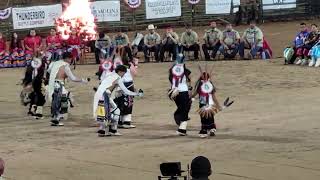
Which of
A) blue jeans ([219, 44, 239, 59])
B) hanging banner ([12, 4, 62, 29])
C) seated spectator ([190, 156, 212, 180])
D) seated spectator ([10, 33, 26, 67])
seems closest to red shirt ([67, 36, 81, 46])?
seated spectator ([10, 33, 26, 67])

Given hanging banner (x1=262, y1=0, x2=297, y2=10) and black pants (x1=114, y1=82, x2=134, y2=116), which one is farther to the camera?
hanging banner (x1=262, y1=0, x2=297, y2=10)

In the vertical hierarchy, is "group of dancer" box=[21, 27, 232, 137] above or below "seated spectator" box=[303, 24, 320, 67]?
below

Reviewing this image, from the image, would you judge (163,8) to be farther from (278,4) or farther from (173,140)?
(173,140)

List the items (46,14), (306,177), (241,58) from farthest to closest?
(46,14), (241,58), (306,177)

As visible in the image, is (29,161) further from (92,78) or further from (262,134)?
(92,78)

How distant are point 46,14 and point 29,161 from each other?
76.1ft

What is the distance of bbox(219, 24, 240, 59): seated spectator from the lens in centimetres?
2781

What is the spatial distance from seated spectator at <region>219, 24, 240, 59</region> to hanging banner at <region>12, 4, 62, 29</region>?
9.66 m

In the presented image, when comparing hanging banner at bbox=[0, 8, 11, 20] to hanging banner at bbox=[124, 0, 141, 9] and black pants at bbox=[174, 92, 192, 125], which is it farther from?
black pants at bbox=[174, 92, 192, 125]

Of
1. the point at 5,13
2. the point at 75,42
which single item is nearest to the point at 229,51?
the point at 75,42

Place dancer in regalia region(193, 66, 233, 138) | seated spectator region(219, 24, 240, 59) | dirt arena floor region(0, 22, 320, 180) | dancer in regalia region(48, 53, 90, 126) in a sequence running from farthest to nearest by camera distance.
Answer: seated spectator region(219, 24, 240, 59) < dancer in regalia region(48, 53, 90, 126) < dancer in regalia region(193, 66, 233, 138) < dirt arena floor region(0, 22, 320, 180)

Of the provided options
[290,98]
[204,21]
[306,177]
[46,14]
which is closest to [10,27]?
[46,14]

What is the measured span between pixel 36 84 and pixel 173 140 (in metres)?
4.79

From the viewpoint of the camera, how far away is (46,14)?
34500 mm
